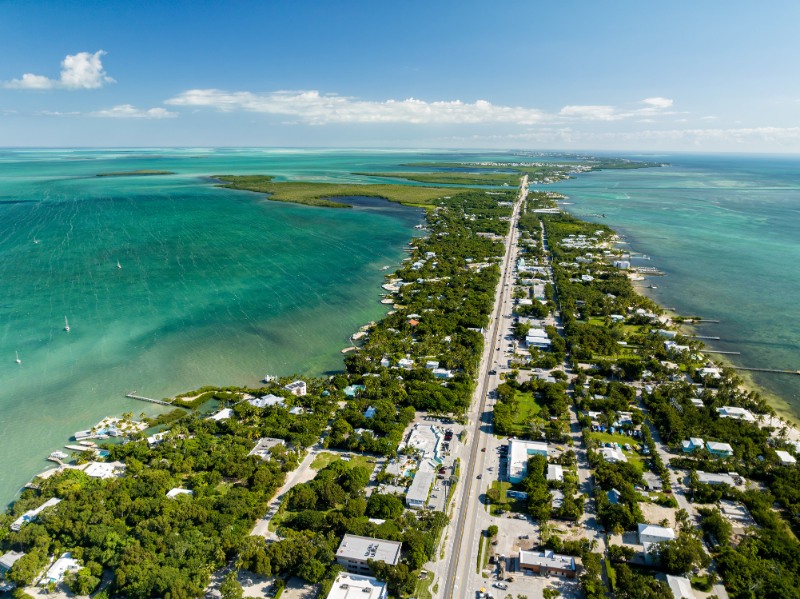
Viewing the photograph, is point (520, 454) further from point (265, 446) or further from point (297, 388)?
point (297, 388)

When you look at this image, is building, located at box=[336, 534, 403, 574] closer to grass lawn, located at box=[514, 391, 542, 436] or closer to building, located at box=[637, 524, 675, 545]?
building, located at box=[637, 524, 675, 545]

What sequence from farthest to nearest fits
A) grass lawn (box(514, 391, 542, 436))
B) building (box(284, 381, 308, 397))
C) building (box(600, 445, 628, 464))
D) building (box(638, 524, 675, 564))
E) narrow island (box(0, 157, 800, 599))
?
building (box(284, 381, 308, 397)) < grass lawn (box(514, 391, 542, 436)) < building (box(600, 445, 628, 464)) < building (box(638, 524, 675, 564)) < narrow island (box(0, 157, 800, 599))

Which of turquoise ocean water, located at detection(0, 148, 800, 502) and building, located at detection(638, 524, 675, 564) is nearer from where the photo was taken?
building, located at detection(638, 524, 675, 564)

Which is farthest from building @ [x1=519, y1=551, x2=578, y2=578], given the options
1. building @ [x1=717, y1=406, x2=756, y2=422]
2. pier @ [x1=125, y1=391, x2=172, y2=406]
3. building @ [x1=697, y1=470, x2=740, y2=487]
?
pier @ [x1=125, y1=391, x2=172, y2=406]

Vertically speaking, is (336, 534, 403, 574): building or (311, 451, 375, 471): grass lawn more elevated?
(311, 451, 375, 471): grass lawn

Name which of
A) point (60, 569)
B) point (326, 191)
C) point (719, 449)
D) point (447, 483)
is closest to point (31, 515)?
point (60, 569)

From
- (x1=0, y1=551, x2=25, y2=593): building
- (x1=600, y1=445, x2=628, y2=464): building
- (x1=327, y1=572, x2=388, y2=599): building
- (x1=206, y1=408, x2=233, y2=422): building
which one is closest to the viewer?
(x1=327, y1=572, x2=388, y2=599): building
